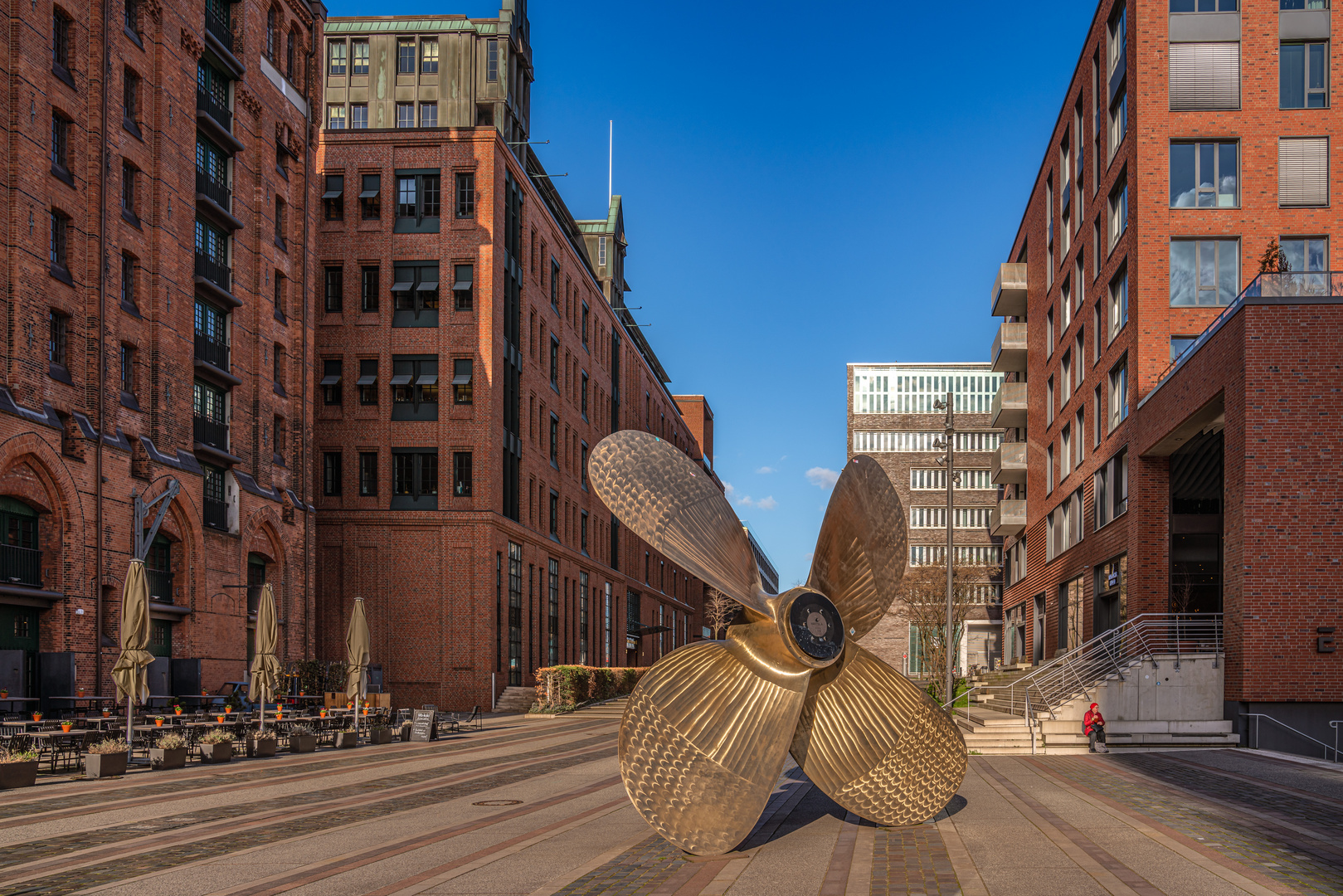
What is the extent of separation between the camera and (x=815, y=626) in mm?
11141

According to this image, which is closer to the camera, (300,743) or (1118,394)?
(300,743)

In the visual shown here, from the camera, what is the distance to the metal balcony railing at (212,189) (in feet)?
120

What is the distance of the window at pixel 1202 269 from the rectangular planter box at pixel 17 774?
2946 cm

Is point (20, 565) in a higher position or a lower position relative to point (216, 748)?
higher

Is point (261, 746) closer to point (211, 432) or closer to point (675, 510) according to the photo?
point (675, 510)

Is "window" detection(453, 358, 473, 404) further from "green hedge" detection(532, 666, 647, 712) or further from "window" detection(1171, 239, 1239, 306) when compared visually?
"window" detection(1171, 239, 1239, 306)

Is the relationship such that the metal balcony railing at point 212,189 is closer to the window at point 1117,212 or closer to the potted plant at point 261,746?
the potted plant at point 261,746

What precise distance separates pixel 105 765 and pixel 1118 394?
29407 millimetres

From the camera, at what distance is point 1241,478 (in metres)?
25.4

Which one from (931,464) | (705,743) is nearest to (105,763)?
(705,743)

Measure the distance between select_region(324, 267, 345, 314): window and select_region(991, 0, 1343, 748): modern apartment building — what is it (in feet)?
92.9

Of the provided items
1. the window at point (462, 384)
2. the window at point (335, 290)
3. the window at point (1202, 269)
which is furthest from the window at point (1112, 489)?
the window at point (335, 290)

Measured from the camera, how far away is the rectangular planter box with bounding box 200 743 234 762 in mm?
21844

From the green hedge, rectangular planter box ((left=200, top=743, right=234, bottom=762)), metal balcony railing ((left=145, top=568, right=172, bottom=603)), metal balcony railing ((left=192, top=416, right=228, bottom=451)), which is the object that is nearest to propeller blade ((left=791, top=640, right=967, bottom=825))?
rectangular planter box ((left=200, top=743, right=234, bottom=762))
